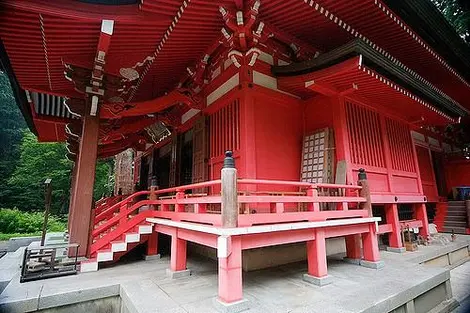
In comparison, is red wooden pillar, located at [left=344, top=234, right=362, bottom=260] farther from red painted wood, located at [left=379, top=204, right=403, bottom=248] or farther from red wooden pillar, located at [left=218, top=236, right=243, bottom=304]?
red wooden pillar, located at [left=218, top=236, right=243, bottom=304]

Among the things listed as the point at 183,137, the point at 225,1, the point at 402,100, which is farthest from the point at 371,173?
Result: the point at 183,137

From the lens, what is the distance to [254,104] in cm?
598

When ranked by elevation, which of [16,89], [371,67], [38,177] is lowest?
[371,67]

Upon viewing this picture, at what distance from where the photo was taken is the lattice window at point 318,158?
20.5 ft

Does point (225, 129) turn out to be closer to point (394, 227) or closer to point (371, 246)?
point (371, 246)

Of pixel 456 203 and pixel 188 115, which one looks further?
pixel 456 203

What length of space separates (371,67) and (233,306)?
5.07 metres

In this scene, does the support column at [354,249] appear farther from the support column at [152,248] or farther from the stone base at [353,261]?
the support column at [152,248]

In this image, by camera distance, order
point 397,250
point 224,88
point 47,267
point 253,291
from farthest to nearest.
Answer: point 397,250
point 224,88
point 47,267
point 253,291

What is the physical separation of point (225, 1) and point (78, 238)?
221 inches

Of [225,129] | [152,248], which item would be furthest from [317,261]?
[152,248]

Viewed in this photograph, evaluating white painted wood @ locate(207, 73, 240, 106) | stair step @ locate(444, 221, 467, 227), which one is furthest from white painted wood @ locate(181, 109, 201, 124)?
stair step @ locate(444, 221, 467, 227)

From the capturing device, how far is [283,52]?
260 inches

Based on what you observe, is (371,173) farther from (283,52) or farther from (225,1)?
(225,1)
